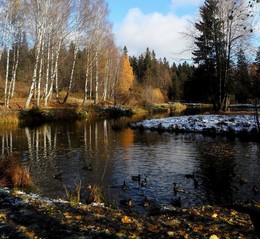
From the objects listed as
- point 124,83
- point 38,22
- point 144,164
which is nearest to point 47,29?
point 38,22

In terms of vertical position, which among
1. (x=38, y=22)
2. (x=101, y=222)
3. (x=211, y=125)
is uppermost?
(x=38, y=22)

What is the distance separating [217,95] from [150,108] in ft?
69.5

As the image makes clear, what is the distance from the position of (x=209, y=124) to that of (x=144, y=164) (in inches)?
510

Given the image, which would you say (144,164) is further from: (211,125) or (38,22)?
(38,22)

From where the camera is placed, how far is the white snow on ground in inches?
939

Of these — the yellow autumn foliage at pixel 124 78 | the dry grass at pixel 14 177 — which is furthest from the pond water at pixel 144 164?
the yellow autumn foliage at pixel 124 78

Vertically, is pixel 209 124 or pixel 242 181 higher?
pixel 209 124

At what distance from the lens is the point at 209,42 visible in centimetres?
3644

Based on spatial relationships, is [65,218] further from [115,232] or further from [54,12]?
[54,12]

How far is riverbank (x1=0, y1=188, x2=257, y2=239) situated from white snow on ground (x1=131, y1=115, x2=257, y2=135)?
1715cm

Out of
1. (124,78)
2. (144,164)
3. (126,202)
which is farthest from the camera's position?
(124,78)

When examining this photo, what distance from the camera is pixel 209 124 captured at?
2586 cm

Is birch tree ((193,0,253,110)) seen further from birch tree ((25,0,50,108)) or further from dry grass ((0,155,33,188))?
dry grass ((0,155,33,188))

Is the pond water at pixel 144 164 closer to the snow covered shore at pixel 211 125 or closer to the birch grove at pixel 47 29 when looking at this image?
the snow covered shore at pixel 211 125
